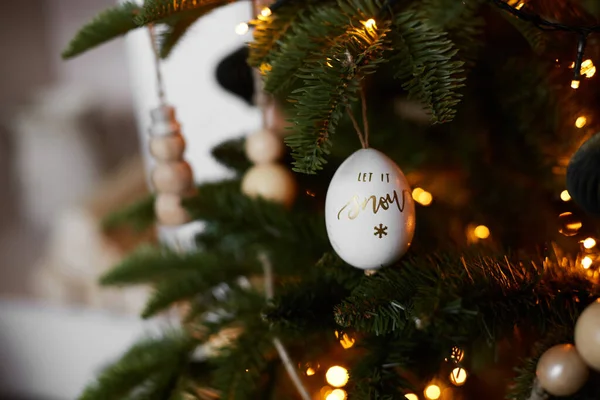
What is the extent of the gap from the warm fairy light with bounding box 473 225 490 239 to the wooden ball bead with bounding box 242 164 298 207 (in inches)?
6.2

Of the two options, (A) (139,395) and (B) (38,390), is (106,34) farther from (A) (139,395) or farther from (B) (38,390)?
(B) (38,390)

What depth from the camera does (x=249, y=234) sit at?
0.47m

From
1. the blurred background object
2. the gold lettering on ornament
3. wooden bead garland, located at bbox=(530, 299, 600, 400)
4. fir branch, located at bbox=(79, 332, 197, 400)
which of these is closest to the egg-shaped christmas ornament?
the gold lettering on ornament

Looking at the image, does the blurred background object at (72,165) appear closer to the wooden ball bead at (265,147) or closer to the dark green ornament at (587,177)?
the wooden ball bead at (265,147)

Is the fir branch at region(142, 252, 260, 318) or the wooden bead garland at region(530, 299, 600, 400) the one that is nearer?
the wooden bead garland at region(530, 299, 600, 400)

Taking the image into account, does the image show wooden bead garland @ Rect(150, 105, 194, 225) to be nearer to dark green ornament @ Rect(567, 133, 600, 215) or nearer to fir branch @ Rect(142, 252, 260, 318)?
fir branch @ Rect(142, 252, 260, 318)

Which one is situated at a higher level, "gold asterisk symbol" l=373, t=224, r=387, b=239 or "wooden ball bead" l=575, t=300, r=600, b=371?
"gold asterisk symbol" l=373, t=224, r=387, b=239

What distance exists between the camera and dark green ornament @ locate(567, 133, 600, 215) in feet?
0.84

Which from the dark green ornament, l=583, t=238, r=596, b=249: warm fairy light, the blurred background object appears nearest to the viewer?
the dark green ornament

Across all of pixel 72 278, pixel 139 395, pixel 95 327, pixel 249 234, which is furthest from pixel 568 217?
pixel 72 278

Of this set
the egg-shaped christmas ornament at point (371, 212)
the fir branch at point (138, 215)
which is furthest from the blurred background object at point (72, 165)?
the egg-shaped christmas ornament at point (371, 212)

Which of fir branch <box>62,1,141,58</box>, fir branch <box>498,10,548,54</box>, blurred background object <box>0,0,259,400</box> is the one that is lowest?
blurred background object <box>0,0,259,400</box>

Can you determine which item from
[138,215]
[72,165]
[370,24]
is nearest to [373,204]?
[370,24]

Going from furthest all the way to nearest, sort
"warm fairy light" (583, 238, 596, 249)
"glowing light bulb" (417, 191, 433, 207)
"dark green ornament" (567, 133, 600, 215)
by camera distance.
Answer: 1. "glowing light bulb" (417, 191, 433, 207)
2. "warm fairy light" (583, 238, 596, 249)
3. "dark green ornament" (567, 133, 600, 215)
